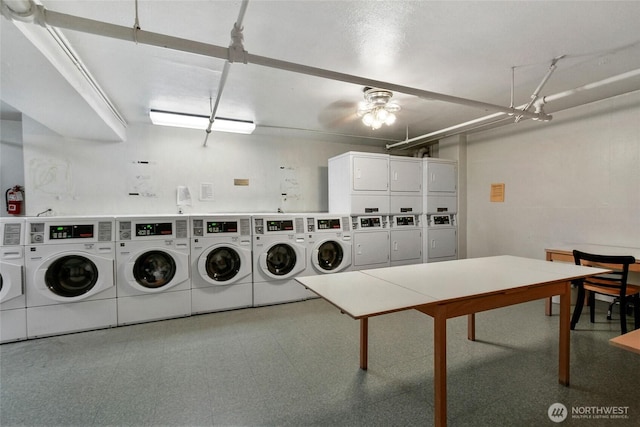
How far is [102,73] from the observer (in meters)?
2.72

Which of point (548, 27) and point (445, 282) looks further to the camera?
point (548, 27)

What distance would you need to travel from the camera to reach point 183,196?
4.42 meters

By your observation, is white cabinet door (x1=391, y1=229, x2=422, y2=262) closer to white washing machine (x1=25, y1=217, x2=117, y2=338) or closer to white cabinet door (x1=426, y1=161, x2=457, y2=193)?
white cabinet door (x1=426, y1=161, x2=457, y2=193)

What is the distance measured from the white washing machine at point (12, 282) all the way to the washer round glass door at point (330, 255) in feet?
10.7

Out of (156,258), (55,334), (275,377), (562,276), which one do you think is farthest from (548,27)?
(55,334)

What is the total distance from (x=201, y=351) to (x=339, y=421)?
1.49m

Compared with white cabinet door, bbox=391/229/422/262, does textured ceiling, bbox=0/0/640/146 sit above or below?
above

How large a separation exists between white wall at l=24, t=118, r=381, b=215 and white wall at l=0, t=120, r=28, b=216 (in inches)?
19.7

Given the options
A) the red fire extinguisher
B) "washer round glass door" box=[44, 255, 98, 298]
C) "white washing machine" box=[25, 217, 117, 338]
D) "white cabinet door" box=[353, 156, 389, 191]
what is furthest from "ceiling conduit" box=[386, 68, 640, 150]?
the red fire extinguisher

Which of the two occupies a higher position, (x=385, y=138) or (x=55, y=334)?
(x=385, y=138)

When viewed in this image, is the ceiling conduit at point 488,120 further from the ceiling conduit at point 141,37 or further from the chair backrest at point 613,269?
the ceiling conduit at point 141,37

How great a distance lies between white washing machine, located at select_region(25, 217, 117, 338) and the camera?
114 inches

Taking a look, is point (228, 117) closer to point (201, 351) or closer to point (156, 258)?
point (156, 258)

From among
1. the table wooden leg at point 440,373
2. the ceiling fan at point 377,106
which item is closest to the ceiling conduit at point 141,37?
the ceiling fan at point 377,106
